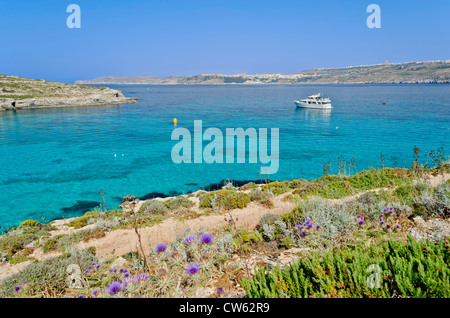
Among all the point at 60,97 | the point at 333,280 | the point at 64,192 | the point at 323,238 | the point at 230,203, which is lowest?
the point at 64,192

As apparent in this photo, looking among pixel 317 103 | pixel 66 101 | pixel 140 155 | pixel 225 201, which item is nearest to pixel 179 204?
pixel 225 201

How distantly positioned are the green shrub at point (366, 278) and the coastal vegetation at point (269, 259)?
0.4 inches

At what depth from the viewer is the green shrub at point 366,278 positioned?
2.66 m

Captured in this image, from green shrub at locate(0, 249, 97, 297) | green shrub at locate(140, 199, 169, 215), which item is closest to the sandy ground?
green shrub at locate(140, 199, 169, 215)

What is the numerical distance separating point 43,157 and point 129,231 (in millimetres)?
22069

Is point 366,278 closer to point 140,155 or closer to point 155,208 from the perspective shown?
point 155,208

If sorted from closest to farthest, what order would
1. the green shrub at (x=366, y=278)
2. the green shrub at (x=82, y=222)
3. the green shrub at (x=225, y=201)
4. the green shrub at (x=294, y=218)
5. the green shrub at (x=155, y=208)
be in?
1. the green shrub at (x=366, y=278)
2. the green shrub at (x=294, y=218)
3. the green shrub at (x=225, y=201)
4. the green shrub at (x=82, y=222)
5. the green shrub at (x=155, y=208)

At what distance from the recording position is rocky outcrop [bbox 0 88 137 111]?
62291 millimetres

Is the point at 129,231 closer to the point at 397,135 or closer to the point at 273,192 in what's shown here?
the point at 273,192

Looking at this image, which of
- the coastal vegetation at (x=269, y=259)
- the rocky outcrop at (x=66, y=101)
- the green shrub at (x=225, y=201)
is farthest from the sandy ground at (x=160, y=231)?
the rocky outcrop at (x=66, y=101)

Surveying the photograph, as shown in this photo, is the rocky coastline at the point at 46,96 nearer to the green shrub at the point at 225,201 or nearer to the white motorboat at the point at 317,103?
the white motorboat at the point at 317,103

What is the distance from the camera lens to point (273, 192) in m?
12.6

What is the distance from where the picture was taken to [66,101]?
71.7 m
